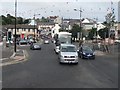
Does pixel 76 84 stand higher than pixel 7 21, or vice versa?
pixel 7 21

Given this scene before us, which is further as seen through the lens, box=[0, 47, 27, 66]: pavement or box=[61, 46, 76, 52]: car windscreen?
box=[0, 47, 27, 66]: pavement

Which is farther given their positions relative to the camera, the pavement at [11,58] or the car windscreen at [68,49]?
the pavement at [11,58]

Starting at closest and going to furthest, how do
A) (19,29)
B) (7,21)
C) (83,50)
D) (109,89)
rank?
(109,89)
(83,50)
(19,29)
(7,21)

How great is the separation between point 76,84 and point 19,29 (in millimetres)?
139351

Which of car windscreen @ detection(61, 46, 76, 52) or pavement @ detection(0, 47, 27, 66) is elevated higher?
car windscreen @ detection(61, 46, 76, 52)

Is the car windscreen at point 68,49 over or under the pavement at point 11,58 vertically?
over

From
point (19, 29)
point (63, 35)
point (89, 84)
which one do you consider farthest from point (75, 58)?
point (19, 29)

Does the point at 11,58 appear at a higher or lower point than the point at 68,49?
lower

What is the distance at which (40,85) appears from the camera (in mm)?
16562

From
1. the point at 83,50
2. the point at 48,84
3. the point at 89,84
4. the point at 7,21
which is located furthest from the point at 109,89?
the point at 7,21

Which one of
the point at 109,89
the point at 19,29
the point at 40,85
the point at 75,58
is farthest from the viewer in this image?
the point at 19,29

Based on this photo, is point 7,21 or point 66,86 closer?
point 66,86

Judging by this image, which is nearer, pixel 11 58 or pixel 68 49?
pixel 68 49

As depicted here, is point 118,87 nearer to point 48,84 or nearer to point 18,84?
point 48,84
